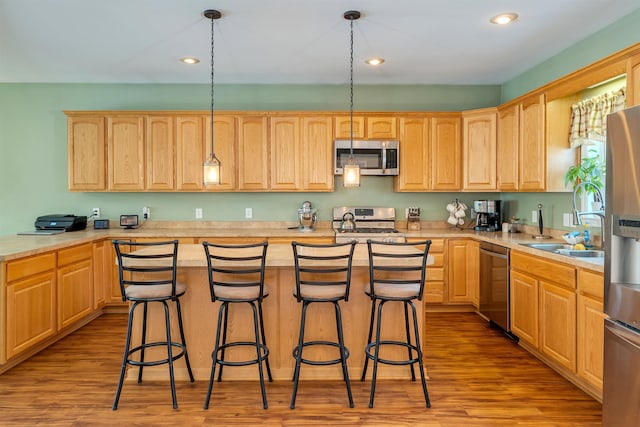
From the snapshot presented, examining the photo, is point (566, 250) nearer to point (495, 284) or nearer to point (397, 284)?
point (495, 284)

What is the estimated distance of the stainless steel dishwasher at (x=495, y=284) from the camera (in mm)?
3744

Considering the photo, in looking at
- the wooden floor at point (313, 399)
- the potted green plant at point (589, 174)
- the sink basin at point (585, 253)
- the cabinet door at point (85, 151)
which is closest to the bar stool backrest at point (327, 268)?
A: the wooden floor at point (313, 399)

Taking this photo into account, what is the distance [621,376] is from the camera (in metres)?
1.99

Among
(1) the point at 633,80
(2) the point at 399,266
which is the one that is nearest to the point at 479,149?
(1) the point at 633,80

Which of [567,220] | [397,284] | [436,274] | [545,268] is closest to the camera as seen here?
[397,284]

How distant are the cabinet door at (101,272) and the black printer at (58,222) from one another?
1.67 ft

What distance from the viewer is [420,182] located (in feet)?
15.8

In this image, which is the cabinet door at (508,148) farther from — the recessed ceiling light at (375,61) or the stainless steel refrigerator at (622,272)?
the stainless steel refrigerator at (622,272)

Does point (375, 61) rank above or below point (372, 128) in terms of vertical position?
above

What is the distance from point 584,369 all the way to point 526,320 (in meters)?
0.74

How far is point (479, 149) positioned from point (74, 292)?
4.46 meters

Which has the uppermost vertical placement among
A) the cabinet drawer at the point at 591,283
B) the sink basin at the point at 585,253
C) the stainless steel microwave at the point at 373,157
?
the stainless steel microwave at the point at 373,157

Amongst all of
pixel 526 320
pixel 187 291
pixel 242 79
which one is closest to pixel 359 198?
pixel 242 79

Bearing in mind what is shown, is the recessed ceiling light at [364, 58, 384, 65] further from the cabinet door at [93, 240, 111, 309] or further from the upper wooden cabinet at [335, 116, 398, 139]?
the cabinet door at [93, 240, 111, 309]
